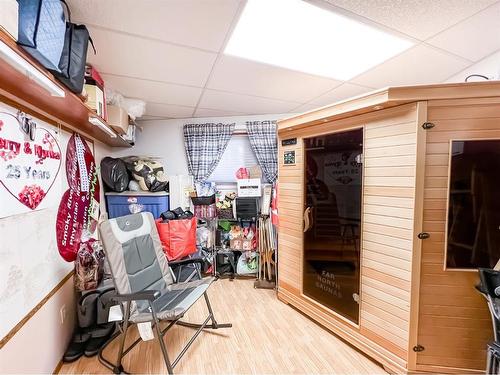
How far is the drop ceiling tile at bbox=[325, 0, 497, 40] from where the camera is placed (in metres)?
1.29

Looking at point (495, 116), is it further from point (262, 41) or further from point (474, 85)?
point (262, 41)

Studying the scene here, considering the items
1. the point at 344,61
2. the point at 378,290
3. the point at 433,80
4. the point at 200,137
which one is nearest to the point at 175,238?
the point at 200,137

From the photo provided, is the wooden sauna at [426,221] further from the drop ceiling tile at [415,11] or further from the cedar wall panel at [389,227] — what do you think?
the drop ceiling tile at [415,11]

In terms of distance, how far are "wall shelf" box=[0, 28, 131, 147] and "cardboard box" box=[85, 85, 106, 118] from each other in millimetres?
91

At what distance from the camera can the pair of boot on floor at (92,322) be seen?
188 centimetres

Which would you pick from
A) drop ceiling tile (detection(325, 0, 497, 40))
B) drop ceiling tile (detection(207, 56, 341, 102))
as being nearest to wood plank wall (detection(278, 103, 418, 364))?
drop ceiling tile (detection(325, 0, 497, 40))

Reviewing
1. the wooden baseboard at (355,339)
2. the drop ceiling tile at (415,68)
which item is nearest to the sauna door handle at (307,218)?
the wooden baseboard at (355,339)

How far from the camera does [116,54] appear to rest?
173 centimetres

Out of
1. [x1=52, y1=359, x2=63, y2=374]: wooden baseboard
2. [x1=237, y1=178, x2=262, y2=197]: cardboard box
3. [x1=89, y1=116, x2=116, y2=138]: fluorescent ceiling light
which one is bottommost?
[x1=52, y1=359, x2=63, y2=374]: wooden baseboard

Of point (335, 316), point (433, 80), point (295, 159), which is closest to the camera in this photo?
point (335, 316)

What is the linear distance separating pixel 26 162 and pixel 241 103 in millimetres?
2127

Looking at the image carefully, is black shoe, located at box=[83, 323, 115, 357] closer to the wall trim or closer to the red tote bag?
the wall trim

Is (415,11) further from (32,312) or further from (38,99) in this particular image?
(32,312)

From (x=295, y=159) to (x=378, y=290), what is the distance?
1.34 meters
